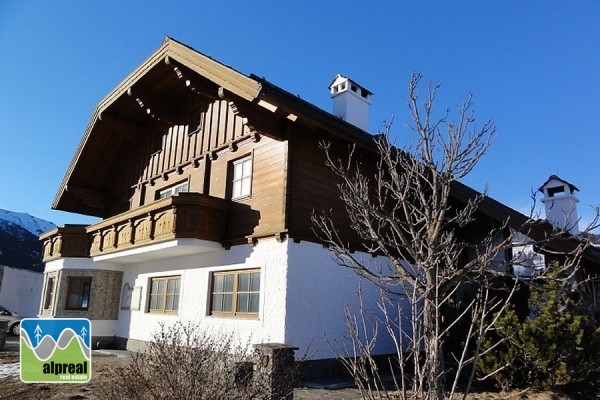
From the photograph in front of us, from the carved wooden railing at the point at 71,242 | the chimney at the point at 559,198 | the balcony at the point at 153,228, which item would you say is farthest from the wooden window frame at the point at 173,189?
the chimney at the point at 559,198

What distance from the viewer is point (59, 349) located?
22.4 feet

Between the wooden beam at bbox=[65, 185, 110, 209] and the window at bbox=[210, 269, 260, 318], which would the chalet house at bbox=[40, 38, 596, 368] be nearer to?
the window at bbox=[210, 269, 260, 318]

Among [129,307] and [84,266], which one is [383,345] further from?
[84,266]

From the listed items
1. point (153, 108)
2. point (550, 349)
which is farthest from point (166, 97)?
point (550, 349)

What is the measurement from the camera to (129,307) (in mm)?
16328

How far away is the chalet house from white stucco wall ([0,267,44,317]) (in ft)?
49.3

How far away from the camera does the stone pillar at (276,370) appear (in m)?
6.40

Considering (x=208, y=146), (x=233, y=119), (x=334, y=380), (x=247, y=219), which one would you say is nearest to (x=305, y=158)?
(x=247, y=219)

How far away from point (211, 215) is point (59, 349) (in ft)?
18.9

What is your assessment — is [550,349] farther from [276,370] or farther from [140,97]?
[140,97]

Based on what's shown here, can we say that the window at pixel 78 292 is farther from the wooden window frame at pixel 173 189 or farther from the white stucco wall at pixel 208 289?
the wooden window frame at pixel 173 189

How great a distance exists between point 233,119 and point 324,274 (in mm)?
5180

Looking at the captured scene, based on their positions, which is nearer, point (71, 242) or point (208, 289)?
point (208, 289)

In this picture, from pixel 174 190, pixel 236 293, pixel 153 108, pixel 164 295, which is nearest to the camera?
pixel 236 293
